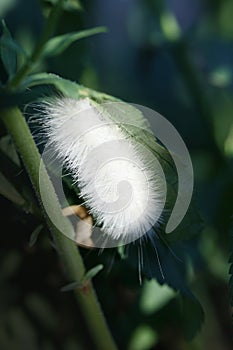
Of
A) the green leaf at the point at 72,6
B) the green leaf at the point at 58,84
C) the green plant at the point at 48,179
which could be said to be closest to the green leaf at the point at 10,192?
the green plant at the point at 48,179

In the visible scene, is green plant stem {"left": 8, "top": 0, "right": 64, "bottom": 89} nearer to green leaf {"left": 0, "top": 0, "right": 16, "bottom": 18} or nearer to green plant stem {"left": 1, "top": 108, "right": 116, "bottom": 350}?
green plant stem {"left": 1, "top": 108, "right": 116, "bottom": 350}

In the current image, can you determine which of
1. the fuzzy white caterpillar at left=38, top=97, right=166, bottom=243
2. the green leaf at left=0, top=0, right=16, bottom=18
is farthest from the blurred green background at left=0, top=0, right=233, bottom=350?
the fuzzy white caterpillar at left=38, top=97, right=166, bottom=243

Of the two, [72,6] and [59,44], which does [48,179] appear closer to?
[59,44]

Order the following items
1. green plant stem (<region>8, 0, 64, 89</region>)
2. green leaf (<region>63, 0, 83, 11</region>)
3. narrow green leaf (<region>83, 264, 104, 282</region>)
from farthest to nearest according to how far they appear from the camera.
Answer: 1. green leaf (<region>63, 0, 83, 11</region>)
2. narrow green leaf (<region>83, 264, 104, 282</region>)
3. green plant stem (<region>8, 0, 64, 89</region>)

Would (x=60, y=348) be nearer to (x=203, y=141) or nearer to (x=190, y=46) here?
(x=203, y=141)

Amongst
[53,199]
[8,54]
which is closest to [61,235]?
[53,199]

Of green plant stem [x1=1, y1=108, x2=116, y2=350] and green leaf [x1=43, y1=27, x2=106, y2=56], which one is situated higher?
green leaf [x1=43, y1=27, x2=106, y2=56]

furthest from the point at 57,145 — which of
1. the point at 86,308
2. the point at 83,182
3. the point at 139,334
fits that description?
the point at 139,334
